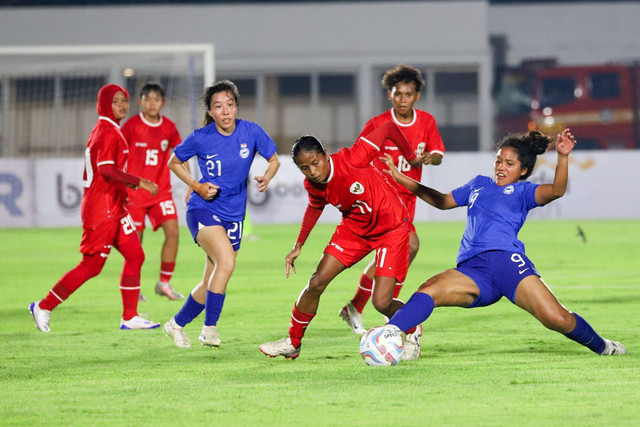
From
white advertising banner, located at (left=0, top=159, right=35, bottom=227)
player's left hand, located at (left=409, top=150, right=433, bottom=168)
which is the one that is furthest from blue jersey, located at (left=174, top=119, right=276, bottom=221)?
white advertising banner, located at (left=0, top=159, right=35, bottom=227)

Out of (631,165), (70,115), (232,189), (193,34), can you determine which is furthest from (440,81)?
(232,189)

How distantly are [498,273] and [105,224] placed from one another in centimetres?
351

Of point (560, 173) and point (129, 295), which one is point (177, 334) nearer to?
point (129, 295)

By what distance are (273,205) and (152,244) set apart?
198 inches

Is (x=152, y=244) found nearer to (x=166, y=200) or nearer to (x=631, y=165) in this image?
(x=166, y=200)

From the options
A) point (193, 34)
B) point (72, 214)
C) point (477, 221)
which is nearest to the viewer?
point (477, 221)

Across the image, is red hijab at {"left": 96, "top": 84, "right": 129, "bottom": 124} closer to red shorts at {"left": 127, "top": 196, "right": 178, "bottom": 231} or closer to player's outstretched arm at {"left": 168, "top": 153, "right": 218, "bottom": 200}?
player's outstretched arm at {"left": 168, "top": 153, "right": 218, "bottom": 200}

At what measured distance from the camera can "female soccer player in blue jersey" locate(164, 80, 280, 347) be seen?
7.83 m

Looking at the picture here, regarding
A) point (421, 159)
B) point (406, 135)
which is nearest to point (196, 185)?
point (421, 159)

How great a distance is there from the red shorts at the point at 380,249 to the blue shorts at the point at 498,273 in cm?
49

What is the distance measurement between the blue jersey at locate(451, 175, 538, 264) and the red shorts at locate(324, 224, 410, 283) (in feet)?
1.30

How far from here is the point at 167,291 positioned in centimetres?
1128

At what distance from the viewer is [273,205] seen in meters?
24.0

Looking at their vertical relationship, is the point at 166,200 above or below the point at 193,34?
below
